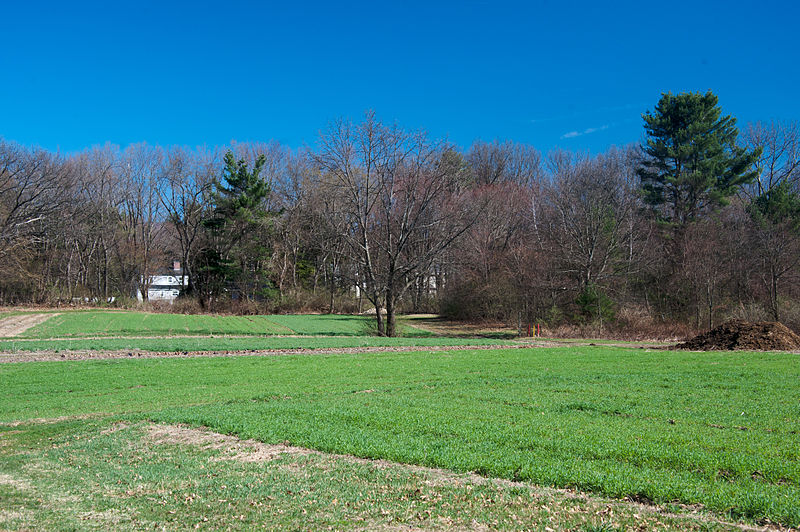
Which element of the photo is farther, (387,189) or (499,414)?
(387,189)

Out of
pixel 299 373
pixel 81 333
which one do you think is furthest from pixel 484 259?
pixel 299 373

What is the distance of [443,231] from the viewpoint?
116 feet

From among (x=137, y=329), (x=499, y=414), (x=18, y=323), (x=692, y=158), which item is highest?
(x=692, y=158)

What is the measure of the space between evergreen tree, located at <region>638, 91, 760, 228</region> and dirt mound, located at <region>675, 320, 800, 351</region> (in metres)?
20.8

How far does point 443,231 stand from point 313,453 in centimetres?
2830

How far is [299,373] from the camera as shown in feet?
56.0

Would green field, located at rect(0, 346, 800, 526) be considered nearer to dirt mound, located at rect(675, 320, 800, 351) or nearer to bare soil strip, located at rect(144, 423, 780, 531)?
bare soil strip, located at rect(144, 423, 780, 531)

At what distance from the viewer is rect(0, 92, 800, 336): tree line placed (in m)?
34.8

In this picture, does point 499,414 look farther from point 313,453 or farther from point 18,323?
point 18,323

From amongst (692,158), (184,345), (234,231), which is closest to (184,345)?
(184,345)

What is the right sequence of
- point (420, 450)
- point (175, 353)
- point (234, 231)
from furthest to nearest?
1. point (234, 231)
2. point (175, 353)
3. point (420, 450)

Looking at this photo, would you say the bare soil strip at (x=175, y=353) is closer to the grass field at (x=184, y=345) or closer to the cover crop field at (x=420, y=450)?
the grass field at (x=184, y=345)

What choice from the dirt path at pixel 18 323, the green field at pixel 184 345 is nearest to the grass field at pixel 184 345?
the green field at pixel 184 345

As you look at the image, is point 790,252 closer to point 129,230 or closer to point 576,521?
point 576,521
